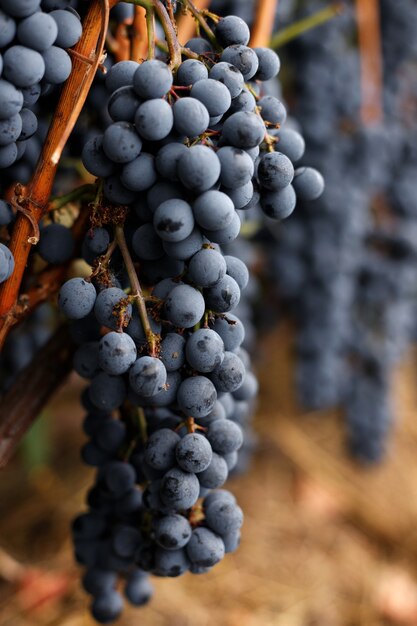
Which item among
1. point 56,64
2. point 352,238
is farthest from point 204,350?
point 352,238

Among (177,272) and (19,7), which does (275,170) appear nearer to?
(177,272)

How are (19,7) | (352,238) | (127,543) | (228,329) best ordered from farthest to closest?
(352,238), (127,543), (228,329), (19,7)

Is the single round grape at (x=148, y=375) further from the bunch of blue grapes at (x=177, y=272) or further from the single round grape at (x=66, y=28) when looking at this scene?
the single round grape at (x=66, y=28)

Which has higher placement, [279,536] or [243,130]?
[243,130]

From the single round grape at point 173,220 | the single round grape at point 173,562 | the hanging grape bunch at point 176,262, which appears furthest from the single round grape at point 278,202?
the single round grape at point 173,562

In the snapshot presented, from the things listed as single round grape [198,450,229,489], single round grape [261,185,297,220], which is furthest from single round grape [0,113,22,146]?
single round grape [198,450,229,489]

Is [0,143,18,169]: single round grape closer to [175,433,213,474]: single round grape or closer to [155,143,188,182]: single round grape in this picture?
[155,143,188,182]: single round grape
